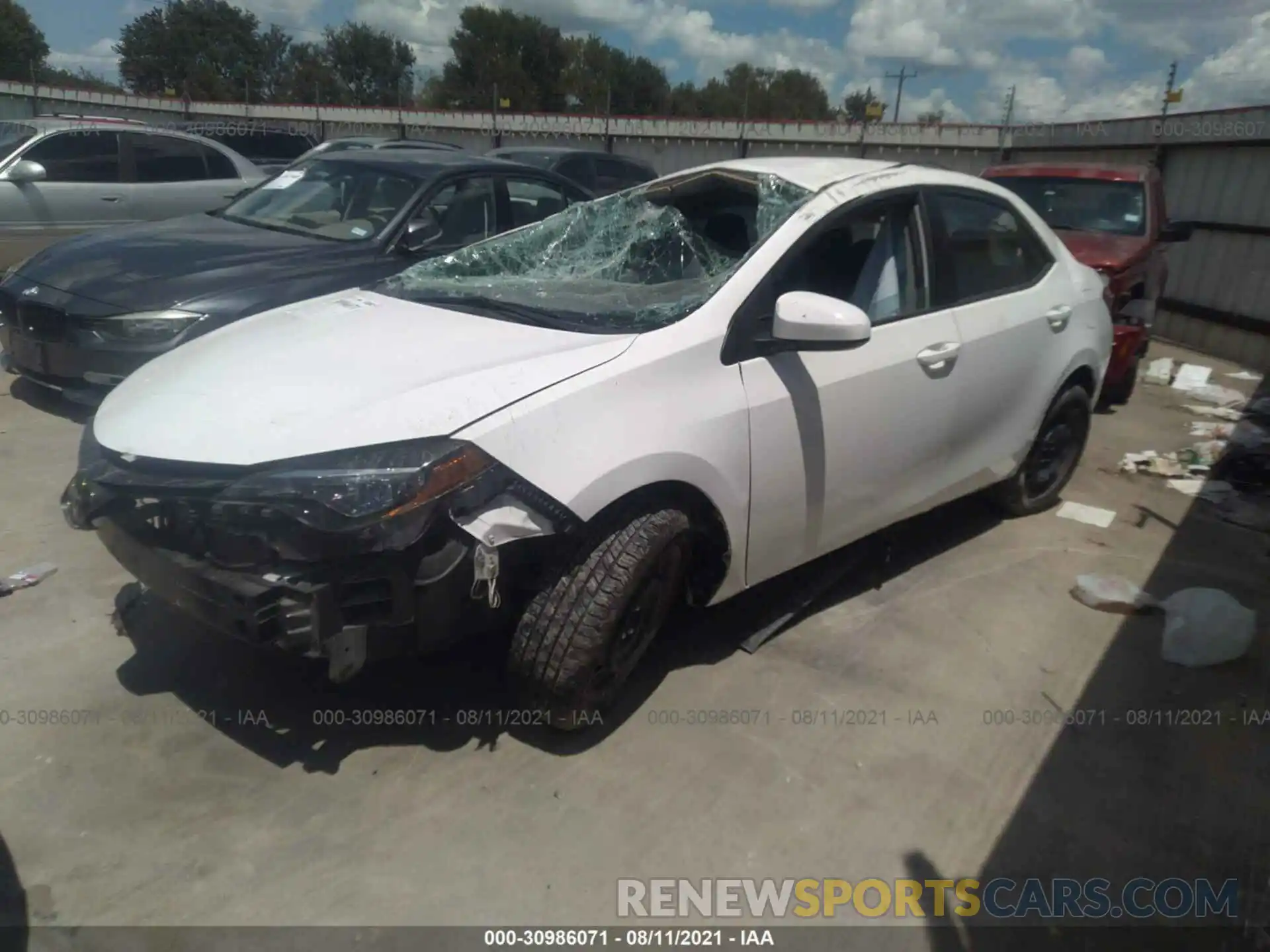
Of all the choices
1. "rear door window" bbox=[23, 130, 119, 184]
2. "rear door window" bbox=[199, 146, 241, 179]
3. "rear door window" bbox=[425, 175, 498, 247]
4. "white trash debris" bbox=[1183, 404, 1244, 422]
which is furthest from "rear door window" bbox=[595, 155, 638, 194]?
"white trash debris" bbox=[1183, 404, 1244, 422]

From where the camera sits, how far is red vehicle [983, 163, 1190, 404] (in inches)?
270

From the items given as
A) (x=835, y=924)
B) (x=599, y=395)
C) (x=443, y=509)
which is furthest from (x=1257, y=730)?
(x=443, y=509)

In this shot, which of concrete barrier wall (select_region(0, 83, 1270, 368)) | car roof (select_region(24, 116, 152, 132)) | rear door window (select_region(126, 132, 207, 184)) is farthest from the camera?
concrete barrier wall (select_region(0, 83, 1270, 368))

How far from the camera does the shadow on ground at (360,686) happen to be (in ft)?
9.43

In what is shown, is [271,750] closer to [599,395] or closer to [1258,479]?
[599,395]

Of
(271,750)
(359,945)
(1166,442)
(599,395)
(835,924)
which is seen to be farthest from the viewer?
(1166,442)

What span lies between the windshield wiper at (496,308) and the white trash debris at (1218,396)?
6.55 metres

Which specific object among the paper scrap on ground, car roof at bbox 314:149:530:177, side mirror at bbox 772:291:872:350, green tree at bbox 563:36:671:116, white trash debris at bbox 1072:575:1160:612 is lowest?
the paper scrap on ground

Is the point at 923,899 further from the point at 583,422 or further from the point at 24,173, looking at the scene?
the point at 24,173

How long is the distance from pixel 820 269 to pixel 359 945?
8.36ft

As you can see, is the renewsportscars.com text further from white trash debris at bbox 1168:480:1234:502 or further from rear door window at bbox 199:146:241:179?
rear door window at bbox 199:146:241:179

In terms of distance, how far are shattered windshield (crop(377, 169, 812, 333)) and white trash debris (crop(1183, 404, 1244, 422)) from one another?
5318mm

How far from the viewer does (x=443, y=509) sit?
2359 millimetres

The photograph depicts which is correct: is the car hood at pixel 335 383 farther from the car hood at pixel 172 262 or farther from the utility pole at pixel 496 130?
the utility pole at pixel 496 130
